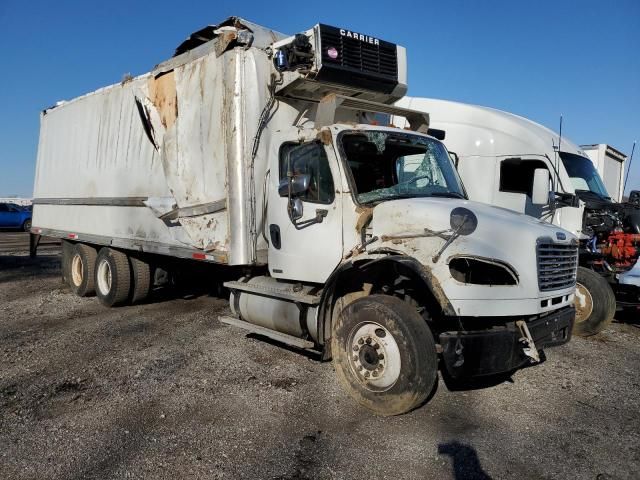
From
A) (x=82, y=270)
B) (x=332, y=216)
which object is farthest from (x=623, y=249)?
(x=82, y=270)

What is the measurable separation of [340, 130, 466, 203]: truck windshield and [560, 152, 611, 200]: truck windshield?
3.75 metres

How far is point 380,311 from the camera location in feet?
14.2

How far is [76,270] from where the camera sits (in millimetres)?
10273

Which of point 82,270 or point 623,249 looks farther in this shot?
point 82,270

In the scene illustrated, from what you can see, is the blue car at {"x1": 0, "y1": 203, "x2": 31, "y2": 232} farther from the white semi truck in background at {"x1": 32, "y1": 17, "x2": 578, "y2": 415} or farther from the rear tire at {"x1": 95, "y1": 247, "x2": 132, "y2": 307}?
the white semi truck in background at {"x1": 32, "y1": 17, "x2": 578, "y2": 415}

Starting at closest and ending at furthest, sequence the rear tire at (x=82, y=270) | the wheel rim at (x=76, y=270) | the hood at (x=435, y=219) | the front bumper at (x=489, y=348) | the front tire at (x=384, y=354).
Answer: the front bumper at (x=489, y=348)
the front tire at (x=384, y=354)
the hood at (x=435, y=219)
the rear tire at (x=82, y=270)
the wheel rim at (x=76, y=270)

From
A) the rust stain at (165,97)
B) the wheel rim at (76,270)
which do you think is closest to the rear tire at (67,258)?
the wheel rim at (76,270)

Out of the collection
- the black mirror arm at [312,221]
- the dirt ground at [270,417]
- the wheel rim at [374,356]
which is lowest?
the dirt ground at [270,417]

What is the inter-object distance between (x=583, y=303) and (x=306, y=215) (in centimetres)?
424

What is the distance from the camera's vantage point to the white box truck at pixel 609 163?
13440mm

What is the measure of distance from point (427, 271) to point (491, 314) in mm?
600

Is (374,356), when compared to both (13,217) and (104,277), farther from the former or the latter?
(13,217)

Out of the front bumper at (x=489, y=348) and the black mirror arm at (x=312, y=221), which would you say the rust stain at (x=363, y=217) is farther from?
the front bumper at (x=489, y=348)

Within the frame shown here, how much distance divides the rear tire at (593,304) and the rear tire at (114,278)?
22.6ft
